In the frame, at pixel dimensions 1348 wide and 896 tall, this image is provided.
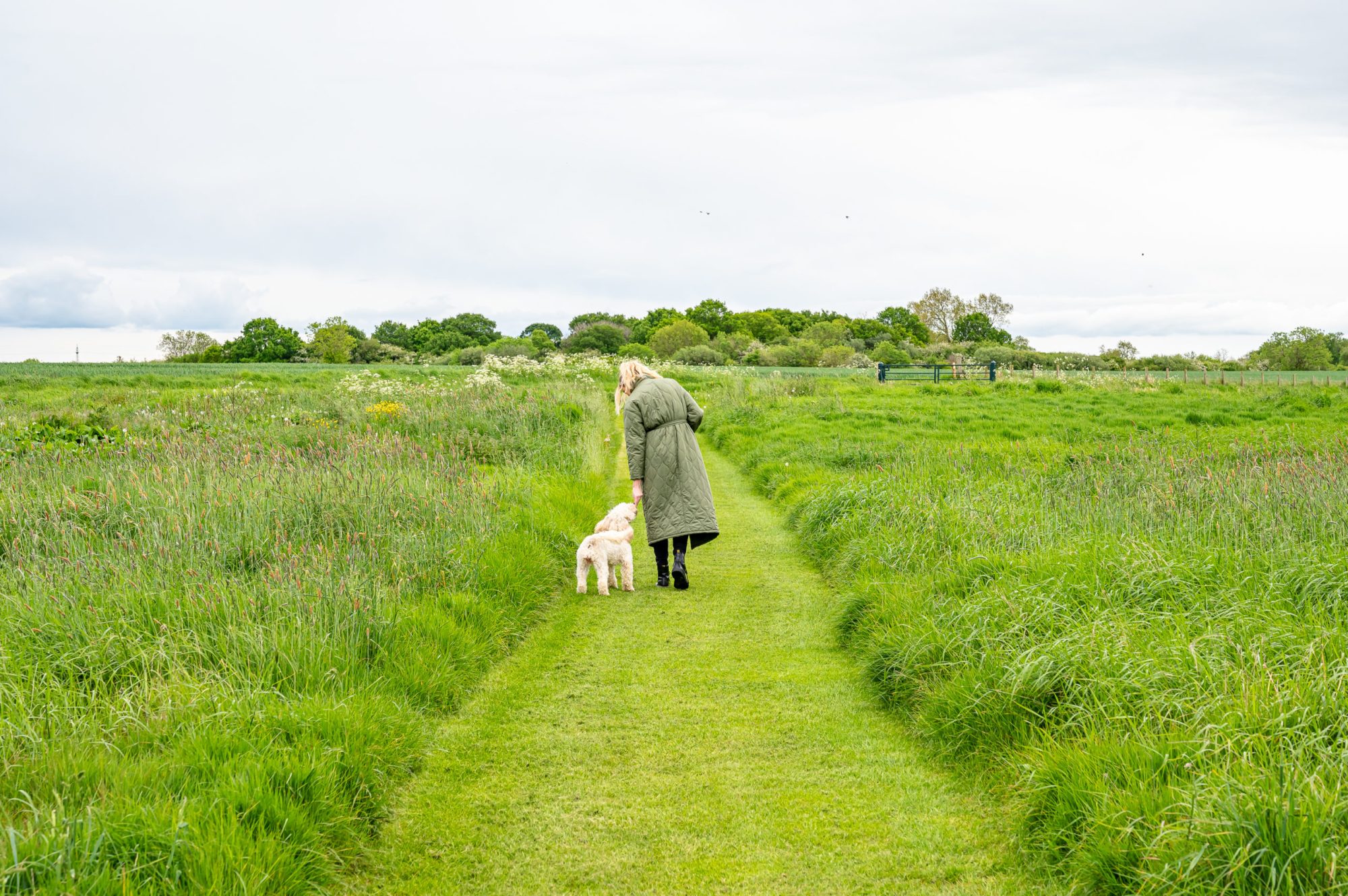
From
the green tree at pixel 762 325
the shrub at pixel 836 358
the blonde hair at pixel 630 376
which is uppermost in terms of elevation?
the green tree at pixel 762 325

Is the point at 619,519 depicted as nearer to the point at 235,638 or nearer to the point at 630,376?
the point at 630,376

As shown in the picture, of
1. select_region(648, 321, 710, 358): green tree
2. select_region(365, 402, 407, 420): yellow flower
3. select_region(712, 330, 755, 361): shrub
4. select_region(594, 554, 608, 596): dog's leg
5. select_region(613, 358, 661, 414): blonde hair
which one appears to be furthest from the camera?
select_region(648, 321, 710, 358): green tree

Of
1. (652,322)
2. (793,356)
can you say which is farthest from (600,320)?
(793,356)

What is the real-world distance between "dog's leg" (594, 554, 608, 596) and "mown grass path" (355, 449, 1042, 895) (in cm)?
127

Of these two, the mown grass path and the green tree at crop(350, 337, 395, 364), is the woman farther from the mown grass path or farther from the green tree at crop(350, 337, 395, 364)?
the green tree at crop(350, 337, 395, 364)

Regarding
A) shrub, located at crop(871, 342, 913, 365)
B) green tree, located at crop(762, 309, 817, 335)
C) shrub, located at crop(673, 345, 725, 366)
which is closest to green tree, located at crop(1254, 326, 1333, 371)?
shrub, located at crop(871, 342, 913, 365)

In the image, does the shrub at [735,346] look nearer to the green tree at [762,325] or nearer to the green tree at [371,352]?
the green tree at [762,325]

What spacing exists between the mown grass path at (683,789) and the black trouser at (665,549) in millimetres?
1779

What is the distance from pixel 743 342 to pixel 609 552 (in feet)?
284

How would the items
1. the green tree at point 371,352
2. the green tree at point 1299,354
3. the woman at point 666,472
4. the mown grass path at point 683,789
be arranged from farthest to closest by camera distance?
the green tree at point 371,352 < the green tree at point 1299,354 < the woman at point 666,472 < the mown grass path at point 683,789

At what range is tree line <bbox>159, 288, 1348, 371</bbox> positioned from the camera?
7338 cm

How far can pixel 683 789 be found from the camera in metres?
4.21

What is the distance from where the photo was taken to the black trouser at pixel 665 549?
27.7ft

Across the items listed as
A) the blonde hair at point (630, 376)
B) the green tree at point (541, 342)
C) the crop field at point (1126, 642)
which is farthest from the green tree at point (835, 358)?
the blonde hair at point (630, 376)
